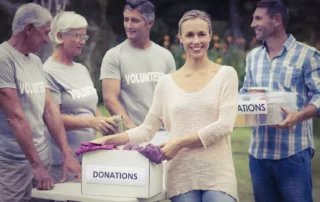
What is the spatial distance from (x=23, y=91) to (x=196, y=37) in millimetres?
1037

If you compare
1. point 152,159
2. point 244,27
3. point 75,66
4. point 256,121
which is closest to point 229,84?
point 152,159

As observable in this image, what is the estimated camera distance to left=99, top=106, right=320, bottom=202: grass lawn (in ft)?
24.2

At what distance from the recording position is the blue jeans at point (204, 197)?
137 inches

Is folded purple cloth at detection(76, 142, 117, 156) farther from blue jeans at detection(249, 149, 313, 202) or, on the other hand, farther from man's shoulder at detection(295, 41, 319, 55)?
man's shoulder at detection(295, 41, 319, 55)

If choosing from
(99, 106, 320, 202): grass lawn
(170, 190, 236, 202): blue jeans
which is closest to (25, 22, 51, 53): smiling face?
(170, 190, 236, 202): blue jeans

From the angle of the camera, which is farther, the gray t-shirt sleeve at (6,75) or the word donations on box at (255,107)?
the word donations on box at (255,107)

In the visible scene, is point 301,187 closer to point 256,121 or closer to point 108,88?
point 256,121

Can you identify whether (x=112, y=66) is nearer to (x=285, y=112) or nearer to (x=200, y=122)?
(x=285, y=112)

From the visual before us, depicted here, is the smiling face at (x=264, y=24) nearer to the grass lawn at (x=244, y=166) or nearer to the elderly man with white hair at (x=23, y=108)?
the elderly man with white hair at (x=23, y=108)

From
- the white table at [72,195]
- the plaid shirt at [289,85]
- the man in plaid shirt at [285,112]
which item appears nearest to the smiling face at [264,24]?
the man in plaid shirt at [285,112]

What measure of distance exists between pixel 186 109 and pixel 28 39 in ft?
3.40

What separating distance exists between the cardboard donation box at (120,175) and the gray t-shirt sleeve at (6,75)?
0.62m

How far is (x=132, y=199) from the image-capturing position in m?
3.52

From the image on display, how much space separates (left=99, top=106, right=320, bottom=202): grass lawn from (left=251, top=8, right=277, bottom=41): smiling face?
8.94 feet
